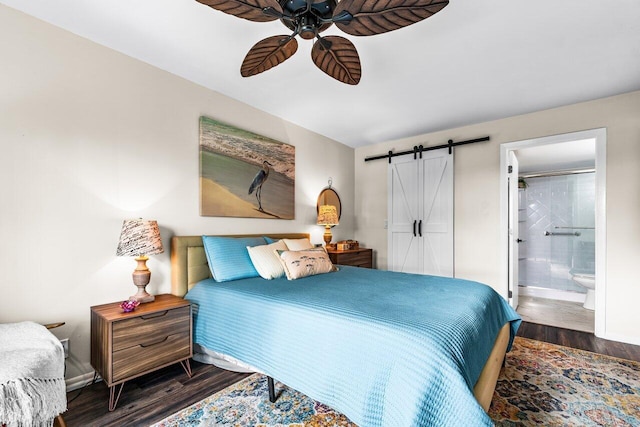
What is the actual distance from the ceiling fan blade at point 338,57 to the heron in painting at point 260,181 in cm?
168

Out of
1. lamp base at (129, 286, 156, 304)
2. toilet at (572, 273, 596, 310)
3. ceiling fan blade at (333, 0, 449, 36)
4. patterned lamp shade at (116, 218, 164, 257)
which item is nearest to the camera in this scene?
ceiling fan blade at (333, 0, 449, 36)

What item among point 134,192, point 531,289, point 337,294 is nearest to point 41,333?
point 134,192

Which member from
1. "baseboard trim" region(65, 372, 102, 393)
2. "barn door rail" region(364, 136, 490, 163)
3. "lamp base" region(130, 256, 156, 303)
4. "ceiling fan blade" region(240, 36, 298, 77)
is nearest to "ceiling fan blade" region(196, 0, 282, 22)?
"ceiling fan blade" region(240, 36, 298, 77)

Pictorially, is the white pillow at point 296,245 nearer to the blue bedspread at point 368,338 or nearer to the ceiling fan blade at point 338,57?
the blue bedspread at point 368,338

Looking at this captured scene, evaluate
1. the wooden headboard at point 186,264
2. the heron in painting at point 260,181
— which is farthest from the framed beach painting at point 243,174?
the wooden headboard at point 186,264

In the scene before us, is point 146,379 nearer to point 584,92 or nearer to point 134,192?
point 134,192

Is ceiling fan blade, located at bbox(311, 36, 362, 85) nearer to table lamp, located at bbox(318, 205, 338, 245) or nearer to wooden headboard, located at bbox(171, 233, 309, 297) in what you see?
wooden headboard, located at bbox(171, 233, 309, 297)

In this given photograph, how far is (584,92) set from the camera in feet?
9.87

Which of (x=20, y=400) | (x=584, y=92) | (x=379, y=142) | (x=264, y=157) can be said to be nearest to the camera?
(x=20, y=400)

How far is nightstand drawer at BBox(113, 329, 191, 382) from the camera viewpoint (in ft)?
6.12

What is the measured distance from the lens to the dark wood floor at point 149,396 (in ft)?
5.75

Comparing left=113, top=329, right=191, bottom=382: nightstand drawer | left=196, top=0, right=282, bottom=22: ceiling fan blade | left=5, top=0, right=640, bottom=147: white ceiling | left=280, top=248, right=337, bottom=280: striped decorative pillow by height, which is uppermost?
left=5, top=0, right=640, bottom=147: white ceiling

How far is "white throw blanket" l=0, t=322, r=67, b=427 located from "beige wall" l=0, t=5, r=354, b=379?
52 centimetres

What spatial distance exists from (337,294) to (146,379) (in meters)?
1.55
